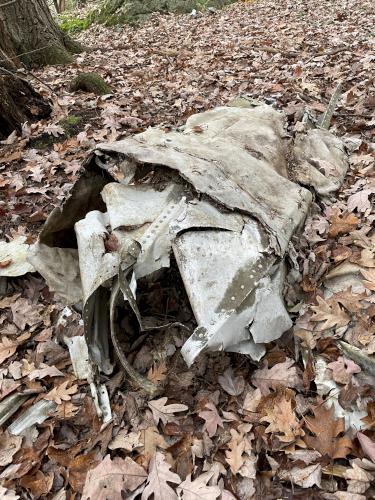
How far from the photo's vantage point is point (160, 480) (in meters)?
2.34

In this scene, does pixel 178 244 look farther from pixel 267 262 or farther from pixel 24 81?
pixel 24 81

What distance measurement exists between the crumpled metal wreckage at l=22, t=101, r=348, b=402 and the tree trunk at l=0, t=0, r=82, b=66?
520 centimetres

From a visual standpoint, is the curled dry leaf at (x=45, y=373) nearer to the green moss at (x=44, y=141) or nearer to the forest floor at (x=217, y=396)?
the forest floor at (x=217, y=396)

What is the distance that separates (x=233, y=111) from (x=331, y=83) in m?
2.44

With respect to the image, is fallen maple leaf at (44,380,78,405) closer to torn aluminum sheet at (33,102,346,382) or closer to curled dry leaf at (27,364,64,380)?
curled dry leaf at (27,364,64,380)

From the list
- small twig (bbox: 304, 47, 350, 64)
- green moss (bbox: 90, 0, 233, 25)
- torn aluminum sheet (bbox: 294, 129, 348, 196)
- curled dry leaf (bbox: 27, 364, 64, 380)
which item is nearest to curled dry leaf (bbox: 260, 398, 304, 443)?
curled dry leaf (bbox: 27, 364, 64, 380)

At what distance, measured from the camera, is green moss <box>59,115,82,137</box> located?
5770 millimetres

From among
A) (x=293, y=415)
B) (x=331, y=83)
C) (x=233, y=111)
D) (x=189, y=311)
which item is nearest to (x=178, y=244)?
(x=189, y=311)

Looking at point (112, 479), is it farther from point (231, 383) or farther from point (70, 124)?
point (70, 124)

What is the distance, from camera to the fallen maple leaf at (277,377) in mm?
2672

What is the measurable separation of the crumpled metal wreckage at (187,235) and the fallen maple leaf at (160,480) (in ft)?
1.33

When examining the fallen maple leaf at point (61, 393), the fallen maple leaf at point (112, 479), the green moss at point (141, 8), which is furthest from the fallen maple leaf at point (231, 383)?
the green moss at point (141, 8)

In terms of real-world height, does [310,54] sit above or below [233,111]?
below

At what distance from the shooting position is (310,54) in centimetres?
740
